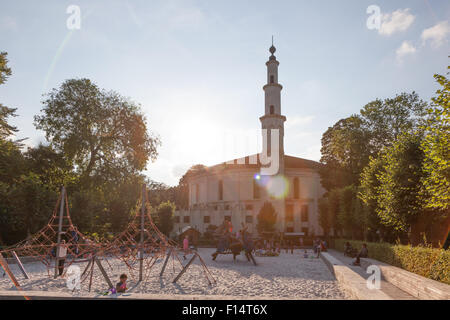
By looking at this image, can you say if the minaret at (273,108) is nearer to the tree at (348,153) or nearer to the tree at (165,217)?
the tree at (348,153)

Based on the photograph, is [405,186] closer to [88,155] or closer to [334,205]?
[334,205]

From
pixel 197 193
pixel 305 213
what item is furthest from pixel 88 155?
pixel 305 213

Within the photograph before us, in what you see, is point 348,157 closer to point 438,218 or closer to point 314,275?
point 438,218

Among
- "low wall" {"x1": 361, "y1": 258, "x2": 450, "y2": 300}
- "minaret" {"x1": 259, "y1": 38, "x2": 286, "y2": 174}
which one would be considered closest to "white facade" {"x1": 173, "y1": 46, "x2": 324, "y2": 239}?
"minaret" {"x1": 259, "y1": 38, "x2": 286, "y2": 174}

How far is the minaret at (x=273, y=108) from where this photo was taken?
58000 millimetres

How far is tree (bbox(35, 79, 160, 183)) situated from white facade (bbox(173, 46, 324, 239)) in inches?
1064

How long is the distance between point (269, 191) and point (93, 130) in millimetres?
34800

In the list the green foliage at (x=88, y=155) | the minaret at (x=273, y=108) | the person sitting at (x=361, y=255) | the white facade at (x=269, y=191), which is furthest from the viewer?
the white facade at (x=269, y=191)

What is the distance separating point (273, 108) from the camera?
193 feet

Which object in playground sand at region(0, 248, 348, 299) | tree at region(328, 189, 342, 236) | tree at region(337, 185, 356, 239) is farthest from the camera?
tree at region(328, 189, 342, 236)

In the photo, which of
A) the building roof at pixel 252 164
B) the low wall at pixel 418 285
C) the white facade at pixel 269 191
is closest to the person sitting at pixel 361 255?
the low wall at pixel 418 285

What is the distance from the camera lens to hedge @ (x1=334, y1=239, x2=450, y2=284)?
11289 millimetres

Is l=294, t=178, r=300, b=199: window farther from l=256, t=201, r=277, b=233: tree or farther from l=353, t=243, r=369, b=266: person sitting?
l=353, t=243, r=369, b=266: person sitting

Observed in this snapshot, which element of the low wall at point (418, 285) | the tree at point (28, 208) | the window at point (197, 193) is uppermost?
the window at point (197, 193)
